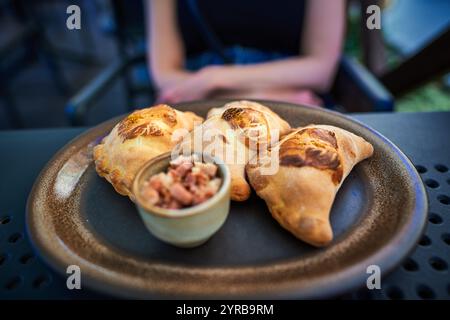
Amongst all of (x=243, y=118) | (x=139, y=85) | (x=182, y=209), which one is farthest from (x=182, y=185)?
(x=139, y=85)

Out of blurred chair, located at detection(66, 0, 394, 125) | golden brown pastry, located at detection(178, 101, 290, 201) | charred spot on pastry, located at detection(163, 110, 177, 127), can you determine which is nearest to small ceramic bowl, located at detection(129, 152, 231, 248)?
golden brown pastry, located at detection(178, 101, 290, 201)

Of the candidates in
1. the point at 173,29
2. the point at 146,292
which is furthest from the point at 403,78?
the point at 146,292

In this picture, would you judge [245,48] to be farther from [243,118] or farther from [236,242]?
[236,242]

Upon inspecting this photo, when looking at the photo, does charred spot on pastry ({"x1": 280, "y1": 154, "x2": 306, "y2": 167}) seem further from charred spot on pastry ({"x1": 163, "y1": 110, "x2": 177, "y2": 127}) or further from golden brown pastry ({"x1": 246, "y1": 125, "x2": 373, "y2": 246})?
charred spot on pastry ({"x1": 163, "y1": 110, "x2": 177, "y2": 127})

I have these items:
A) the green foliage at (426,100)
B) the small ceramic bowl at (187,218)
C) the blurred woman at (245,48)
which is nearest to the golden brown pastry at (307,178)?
the small ceramic bowl at (187,218)

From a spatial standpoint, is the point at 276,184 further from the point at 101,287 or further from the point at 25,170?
the point at 25,170

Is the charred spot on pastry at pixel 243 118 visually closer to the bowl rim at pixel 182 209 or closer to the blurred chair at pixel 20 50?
the bowl rim at pixel 182 209
